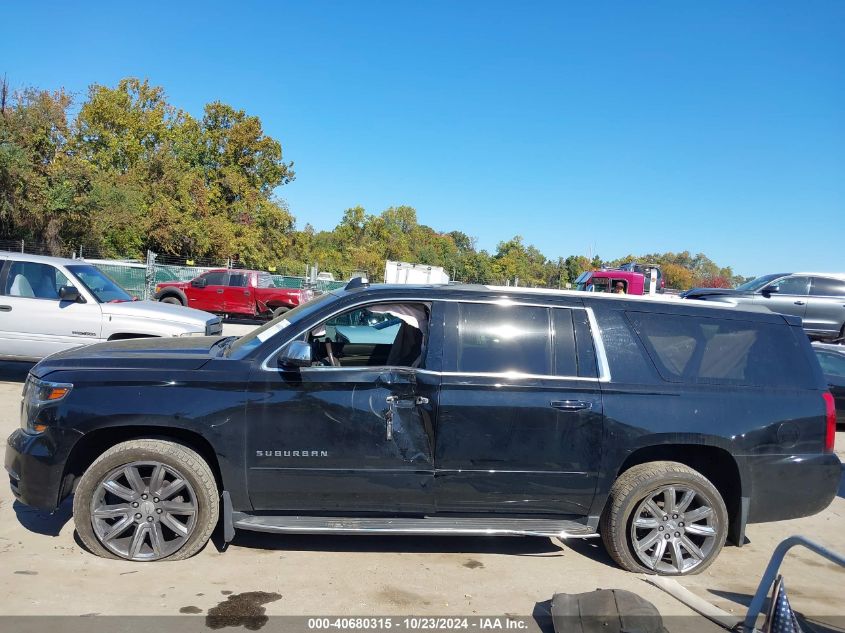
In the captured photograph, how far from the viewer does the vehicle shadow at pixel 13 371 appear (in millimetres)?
9977

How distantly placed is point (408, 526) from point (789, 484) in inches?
103

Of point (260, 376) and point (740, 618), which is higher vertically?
point (260, 376)

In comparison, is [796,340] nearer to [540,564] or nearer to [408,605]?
[540,564]

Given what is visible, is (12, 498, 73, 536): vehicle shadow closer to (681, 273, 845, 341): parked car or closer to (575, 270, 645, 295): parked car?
(681, 273, 845, 341): parked car

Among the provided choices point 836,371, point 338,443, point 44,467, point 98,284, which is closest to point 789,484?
point 338,443

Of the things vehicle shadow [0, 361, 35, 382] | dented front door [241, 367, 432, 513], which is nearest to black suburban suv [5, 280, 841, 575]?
dented front door [241, 367, 432, 513]

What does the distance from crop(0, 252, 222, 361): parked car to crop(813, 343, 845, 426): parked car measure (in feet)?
30.1

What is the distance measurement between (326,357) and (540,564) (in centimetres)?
211

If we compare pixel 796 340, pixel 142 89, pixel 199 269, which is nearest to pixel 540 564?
pixel 796 340

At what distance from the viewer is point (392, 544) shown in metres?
4.78

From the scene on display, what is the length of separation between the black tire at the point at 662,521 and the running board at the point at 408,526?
276 millimetres

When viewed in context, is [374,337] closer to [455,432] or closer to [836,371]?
[455,432]

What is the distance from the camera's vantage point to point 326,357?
489 centimetres

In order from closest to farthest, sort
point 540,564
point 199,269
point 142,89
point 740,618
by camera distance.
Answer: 1. point 740,618
2. point 540,564
3. point 199,269
4. point 142,89
